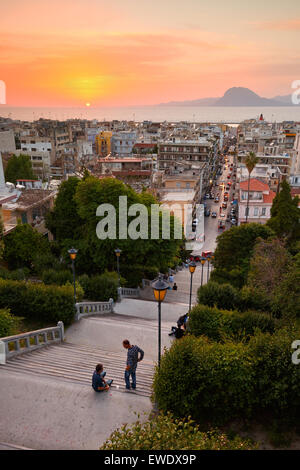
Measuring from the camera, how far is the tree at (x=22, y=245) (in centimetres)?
2395

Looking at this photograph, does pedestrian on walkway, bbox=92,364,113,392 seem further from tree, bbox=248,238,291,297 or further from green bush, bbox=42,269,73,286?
tree, bbox=248,238,291,297

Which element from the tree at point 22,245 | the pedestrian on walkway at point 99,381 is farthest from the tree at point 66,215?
the pedestrian on walkway at point 99,381

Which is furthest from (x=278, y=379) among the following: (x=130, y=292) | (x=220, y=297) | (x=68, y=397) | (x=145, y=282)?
(x=145, y=282)

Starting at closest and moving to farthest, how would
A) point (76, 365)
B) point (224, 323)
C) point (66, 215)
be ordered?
1. point (76, 365)
2. point (224, 323)
3. point (66, 215)

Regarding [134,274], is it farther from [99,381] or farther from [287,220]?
[287,220]

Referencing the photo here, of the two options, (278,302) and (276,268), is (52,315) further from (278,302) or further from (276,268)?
(276,268)

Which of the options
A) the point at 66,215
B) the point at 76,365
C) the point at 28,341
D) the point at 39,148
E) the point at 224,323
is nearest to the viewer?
the point at 76,365

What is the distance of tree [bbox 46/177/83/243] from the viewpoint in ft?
86.8

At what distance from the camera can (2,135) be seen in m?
64.2

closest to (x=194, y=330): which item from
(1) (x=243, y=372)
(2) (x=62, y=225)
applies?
(1) (x=243, y=372)

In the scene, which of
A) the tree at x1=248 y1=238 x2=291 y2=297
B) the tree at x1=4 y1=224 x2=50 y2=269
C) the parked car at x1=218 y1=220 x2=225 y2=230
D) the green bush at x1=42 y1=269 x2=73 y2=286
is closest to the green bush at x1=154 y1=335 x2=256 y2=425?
the tree at x1=248 y1=238 x2=291 y2=297

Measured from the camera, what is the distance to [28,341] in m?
11.9

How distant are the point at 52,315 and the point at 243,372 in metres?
8.67

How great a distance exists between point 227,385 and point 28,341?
697 centimetres
